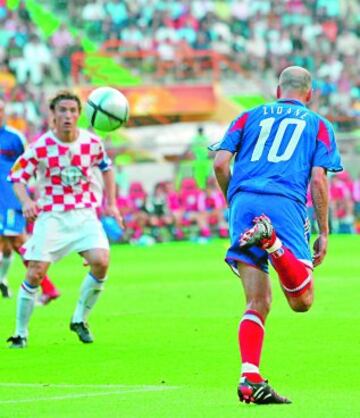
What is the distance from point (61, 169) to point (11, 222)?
186 inches

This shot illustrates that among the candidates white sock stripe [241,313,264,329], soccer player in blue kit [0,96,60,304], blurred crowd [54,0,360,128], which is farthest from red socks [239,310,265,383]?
blurred crowd [54,0,360,128]

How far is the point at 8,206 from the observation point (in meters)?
17.6

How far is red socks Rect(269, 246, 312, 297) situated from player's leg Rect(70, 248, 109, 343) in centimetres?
403

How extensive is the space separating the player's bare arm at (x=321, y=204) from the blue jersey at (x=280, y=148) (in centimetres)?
6

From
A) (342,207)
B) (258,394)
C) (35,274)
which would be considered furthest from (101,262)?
(342,207)

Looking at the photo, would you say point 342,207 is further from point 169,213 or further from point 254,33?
point 254,33

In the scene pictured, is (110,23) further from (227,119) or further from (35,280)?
(35,280)

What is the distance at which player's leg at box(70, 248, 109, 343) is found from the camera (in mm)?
12828

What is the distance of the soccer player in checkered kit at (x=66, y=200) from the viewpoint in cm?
1279

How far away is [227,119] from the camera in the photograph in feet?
139

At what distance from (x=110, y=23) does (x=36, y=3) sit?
7.84ft

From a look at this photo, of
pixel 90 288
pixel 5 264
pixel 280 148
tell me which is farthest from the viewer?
pixel 5 264

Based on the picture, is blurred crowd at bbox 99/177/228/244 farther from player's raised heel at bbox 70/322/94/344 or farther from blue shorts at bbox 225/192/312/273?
blue shorts at bbox 225/192/312/273

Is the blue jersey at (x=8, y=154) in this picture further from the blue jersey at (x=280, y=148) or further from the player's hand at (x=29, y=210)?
the blue jersey at (x=280, y=148)
